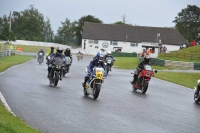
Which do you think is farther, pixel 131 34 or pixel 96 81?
pixel 131 34

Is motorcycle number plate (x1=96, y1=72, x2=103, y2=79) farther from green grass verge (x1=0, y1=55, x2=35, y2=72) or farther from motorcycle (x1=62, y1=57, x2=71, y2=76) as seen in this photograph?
green grass verge (x1=0, y1=55, x2=35, y2=72)

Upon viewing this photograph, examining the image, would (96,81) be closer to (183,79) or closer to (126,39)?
(183,79)

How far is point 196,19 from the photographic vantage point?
139000mm

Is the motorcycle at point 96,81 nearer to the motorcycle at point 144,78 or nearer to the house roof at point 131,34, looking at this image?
the motorcycle at point 144,78

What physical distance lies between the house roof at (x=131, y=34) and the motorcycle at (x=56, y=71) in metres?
90.7

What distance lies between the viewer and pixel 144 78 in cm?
2131

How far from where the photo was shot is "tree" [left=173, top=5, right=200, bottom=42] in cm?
13662

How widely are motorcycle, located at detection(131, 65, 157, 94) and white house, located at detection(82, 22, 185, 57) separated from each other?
89237 millimetres

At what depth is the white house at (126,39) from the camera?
112562mm

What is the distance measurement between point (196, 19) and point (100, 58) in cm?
12478

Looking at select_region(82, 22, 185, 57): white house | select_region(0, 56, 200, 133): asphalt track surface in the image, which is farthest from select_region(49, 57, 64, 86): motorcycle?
select_region(82, 22, 185, 57): white house

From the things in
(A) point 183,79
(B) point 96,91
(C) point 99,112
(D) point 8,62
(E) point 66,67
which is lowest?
(A) point 183,79

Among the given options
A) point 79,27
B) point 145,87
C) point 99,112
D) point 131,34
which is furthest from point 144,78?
point 79,27

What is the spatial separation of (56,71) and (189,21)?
121 m
